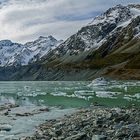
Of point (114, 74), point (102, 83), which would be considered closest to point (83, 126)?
point (102, 83)

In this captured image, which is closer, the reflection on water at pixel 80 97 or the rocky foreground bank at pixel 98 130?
the rocky foreground bank at pixel 98 130

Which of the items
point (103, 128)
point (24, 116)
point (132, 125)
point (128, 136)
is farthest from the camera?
point (24, 116)

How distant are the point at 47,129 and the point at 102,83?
97.3 metres

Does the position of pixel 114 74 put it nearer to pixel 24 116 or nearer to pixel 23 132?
pixel 24 116

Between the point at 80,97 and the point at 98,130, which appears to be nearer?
the point at 98,130

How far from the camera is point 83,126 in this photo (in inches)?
1268

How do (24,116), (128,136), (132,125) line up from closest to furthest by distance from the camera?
(128,136) → (132,125) → (24,116)

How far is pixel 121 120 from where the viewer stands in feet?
103

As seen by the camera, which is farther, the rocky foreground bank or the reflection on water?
the reflection on water

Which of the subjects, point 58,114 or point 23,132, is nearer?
point 23,132

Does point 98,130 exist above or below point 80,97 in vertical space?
above

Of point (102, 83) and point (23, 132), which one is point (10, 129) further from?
point (102, 83)

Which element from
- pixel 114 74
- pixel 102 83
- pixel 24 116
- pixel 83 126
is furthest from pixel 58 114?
pixel 114 74

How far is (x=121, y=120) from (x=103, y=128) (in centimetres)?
242
